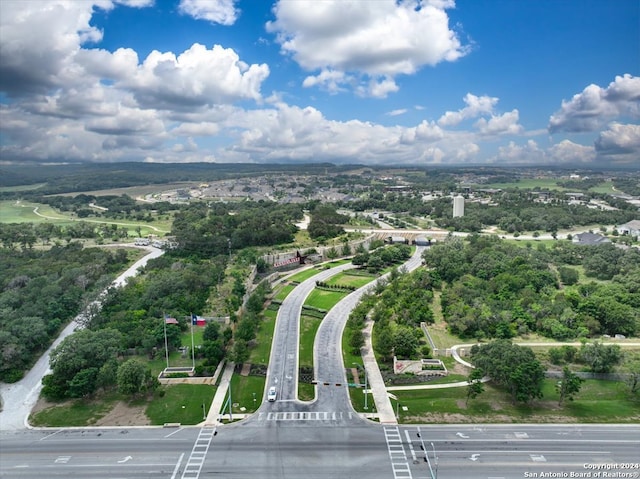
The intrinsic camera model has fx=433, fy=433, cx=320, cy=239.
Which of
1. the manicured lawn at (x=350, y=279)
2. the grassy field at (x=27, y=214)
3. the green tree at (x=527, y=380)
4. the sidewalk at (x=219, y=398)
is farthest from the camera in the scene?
the grassy field at (x=27, y=214)

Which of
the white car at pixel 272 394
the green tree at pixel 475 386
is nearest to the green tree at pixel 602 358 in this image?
the green tree at pixel 475 386

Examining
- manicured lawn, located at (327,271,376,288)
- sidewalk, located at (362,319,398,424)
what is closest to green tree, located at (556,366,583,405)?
sidewalk, located at (362,319,398,424)

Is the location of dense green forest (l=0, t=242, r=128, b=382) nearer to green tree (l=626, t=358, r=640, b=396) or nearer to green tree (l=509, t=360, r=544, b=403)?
green tree (l=509, t=360, r=544, b=403)

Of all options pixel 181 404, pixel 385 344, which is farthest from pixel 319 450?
pixel 385 344

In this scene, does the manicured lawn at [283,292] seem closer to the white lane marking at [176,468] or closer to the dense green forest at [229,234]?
the dense green forest at [229,234]

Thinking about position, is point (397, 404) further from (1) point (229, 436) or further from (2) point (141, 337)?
(2) point (141, 337)

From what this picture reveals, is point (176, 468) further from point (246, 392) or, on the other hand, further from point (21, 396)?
point (21, 396)

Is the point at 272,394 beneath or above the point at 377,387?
above
